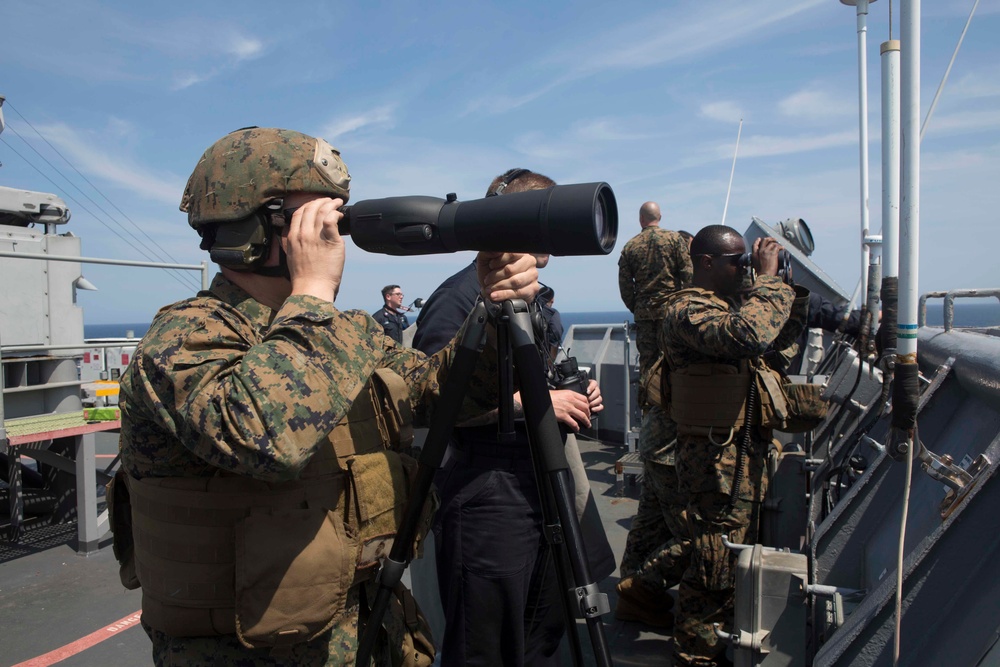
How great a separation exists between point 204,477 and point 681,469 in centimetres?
229

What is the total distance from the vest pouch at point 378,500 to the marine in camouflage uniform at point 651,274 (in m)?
3.52

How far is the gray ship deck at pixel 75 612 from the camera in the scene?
3371 mm

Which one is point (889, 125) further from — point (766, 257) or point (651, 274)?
point (651, 274)

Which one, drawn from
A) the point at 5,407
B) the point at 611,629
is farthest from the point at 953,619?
the point at 5,407

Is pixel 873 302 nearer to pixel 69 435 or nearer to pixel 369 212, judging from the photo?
pixel 369 212

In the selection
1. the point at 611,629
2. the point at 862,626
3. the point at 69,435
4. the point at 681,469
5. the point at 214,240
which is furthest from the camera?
the point at 69,435

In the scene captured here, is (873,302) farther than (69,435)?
No

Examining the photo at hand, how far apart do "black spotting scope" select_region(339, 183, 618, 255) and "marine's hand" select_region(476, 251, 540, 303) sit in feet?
0.72

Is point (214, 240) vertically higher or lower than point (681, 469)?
higher

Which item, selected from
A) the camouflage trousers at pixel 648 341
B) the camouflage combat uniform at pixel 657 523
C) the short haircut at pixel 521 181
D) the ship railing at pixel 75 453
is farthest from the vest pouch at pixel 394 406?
the ship railing at pixel 75 453

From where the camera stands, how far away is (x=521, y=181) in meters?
2.37

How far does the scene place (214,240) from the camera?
1511 mm

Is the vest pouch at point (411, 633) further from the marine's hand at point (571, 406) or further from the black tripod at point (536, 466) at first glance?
the marine's hand at point (571, 406)

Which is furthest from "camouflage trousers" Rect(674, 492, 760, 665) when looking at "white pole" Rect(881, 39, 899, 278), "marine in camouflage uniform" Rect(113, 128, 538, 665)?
"marine in camouflage uniform" Rect(113, 128, 538, 665)
